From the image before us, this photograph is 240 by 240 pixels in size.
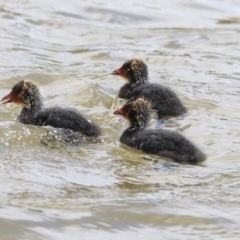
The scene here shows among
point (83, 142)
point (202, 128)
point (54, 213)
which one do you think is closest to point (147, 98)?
point (202, 128)

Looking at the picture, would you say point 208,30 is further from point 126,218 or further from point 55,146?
point 126,218

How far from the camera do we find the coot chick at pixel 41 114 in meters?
8.24

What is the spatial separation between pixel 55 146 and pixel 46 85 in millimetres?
2623

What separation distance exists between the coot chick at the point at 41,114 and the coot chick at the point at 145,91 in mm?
1241

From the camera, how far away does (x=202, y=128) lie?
8750mm

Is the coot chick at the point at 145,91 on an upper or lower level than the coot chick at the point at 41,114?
upper

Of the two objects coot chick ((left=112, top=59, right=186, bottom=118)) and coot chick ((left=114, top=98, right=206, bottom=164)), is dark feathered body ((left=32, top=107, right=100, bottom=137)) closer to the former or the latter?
coot chick ((left=114, top=98, right=206, bottom=164))

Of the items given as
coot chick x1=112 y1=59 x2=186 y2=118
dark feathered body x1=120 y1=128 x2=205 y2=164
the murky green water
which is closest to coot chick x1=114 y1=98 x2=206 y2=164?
dark feathered body x1=120 y1=128 x2=205 y2=164

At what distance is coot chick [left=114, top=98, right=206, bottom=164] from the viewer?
7680 mm

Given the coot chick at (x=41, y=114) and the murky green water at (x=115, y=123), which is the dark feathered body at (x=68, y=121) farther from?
the murky green water at (x=115, y=123)

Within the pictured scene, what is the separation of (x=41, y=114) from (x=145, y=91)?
1.45 m

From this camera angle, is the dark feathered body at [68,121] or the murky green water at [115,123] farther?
the dark feathered body at [68,121]

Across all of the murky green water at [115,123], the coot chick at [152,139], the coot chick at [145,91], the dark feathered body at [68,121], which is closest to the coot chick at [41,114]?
the dark feathered body at [68,121]

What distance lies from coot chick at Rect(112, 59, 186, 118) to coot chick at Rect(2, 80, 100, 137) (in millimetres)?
1241
